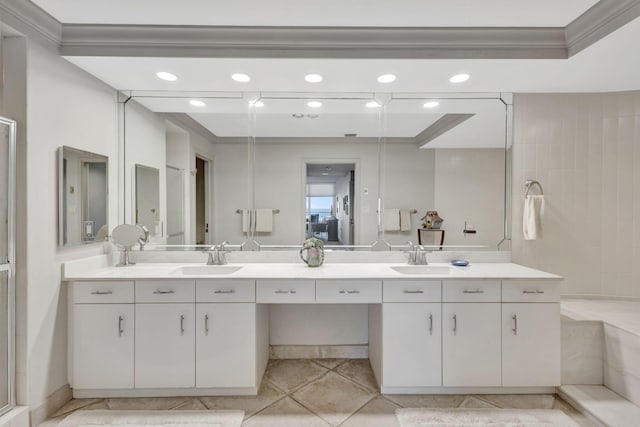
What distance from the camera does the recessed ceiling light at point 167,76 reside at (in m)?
2.30

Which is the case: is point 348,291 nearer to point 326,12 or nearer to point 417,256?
point 417,256

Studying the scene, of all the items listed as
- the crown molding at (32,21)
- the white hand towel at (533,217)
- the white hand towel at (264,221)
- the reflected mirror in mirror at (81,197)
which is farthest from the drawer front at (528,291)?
the crown molding at (32,21)

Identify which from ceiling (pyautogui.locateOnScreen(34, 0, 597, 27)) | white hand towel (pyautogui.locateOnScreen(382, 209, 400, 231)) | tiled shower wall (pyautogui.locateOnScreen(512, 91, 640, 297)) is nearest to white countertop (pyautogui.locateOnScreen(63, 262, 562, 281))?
white hand towel (pyautogui.locateOnScreen(382, 209, 400, 231))

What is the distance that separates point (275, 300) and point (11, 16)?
220 cm

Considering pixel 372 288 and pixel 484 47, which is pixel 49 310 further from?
pixel 484 47

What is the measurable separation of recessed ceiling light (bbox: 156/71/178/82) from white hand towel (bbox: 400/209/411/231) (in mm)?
2084

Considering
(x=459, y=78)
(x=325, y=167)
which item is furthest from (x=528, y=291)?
(x=325, y=167)

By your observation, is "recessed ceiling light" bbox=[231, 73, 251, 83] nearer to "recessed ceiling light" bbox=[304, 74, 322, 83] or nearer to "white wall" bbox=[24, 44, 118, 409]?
"recessed ceiling light" bbox=[304, 74, 322, 83]

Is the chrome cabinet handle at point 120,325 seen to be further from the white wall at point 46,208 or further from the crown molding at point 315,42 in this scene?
the crown molding at point 315,42

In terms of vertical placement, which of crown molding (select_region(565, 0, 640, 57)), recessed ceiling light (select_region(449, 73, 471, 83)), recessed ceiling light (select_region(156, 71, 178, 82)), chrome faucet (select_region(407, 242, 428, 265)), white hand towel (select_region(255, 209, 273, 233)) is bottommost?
chrome faucet (select_region(407, 242, 428, 265))

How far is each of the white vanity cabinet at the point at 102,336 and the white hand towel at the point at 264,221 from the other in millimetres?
1073

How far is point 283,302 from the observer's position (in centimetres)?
214

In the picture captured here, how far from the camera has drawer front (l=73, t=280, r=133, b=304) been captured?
2.11 m

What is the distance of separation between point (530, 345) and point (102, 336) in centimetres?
283
